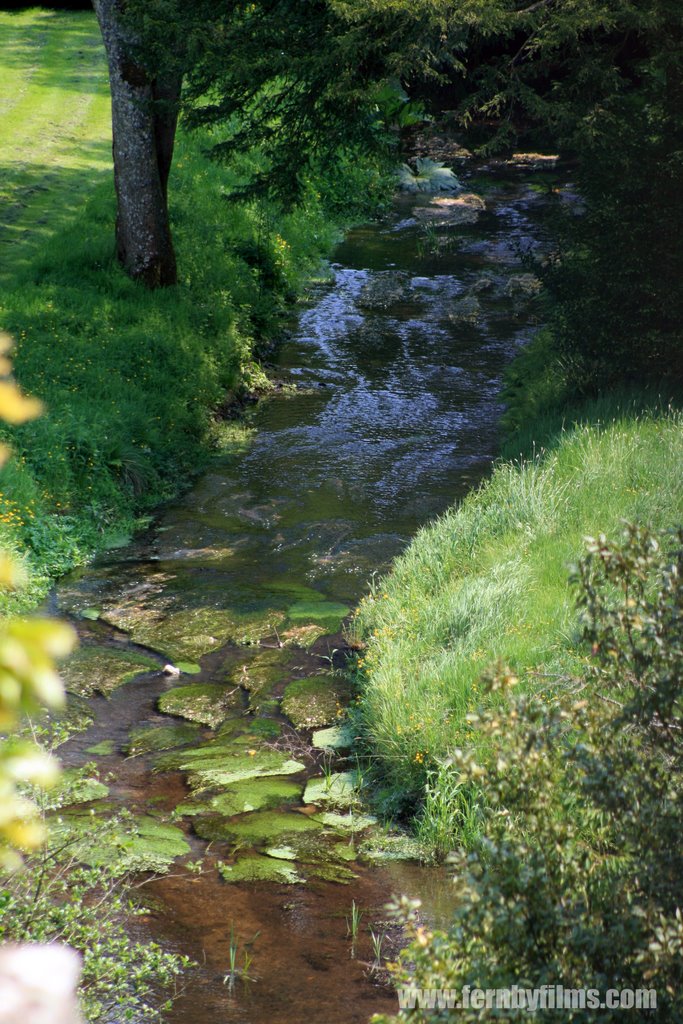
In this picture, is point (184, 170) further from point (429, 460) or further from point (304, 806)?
point (304, 806)

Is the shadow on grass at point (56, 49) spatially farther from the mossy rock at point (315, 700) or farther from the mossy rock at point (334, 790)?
the mossy rock at point (334, 790)

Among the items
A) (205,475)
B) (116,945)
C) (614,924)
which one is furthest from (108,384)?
(614,924)

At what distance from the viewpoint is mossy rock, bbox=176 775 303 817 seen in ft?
20.5

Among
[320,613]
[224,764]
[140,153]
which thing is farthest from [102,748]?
[140,153]

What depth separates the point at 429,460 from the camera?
1255 cm

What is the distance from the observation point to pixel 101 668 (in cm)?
809

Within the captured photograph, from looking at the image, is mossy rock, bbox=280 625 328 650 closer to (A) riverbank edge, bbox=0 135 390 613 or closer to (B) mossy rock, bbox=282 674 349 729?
(B) mossy rock, bbox=282 674 349 729

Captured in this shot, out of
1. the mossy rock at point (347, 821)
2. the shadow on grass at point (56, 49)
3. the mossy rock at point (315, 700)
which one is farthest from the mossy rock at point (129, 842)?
the shadow on grass at point (56, 49)

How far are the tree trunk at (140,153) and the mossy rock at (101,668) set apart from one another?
7.48m

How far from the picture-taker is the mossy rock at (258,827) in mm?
5945

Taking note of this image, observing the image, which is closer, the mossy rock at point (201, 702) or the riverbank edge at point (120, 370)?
the mossy rock at point (201, 702)

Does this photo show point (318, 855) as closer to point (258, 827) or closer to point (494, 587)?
point (258, 827)

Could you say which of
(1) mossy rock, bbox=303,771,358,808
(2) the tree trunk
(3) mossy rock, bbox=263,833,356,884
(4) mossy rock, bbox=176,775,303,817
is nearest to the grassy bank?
(2) the tree trunk

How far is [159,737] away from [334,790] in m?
1.40
